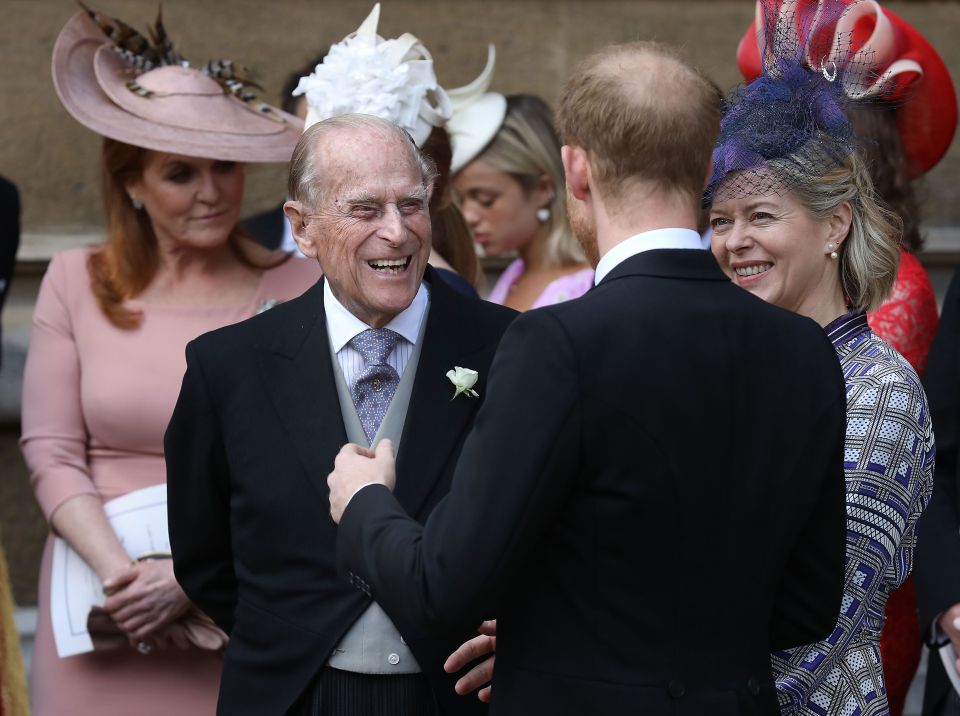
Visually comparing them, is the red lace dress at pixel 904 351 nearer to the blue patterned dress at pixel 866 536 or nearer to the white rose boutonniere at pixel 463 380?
the blue patterned dress at pixel 866 536

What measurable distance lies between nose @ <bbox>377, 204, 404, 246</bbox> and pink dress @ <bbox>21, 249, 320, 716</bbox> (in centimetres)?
106

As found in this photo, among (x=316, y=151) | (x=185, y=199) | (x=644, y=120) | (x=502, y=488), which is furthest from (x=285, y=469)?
(x=185, y=199)

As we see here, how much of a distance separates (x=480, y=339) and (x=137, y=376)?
115 cm

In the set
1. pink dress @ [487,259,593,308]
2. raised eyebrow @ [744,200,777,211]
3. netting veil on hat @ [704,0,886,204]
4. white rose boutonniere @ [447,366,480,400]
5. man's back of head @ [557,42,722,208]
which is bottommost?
pink dress @ [487,259,593,308]

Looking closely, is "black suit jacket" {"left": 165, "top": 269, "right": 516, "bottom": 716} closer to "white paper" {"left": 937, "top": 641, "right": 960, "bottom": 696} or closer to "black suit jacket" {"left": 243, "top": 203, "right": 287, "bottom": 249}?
"white paper" {"left": 937, "top": 641, "right": 960, "bottom": 696}

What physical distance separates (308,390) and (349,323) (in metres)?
0.17

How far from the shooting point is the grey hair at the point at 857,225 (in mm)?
2566

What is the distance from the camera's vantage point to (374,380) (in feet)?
8.42

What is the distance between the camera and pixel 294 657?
2.40 m

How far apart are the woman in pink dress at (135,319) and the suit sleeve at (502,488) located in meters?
1.46

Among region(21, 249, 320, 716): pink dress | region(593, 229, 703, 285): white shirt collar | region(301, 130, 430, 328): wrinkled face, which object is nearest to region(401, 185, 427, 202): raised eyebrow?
region(301, 130, 430, 328): wrinkled face

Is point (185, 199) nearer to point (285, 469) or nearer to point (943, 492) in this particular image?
point (285, 469)

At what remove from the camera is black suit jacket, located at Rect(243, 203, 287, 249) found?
4707mm

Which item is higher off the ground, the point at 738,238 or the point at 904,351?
the point at 738,238
